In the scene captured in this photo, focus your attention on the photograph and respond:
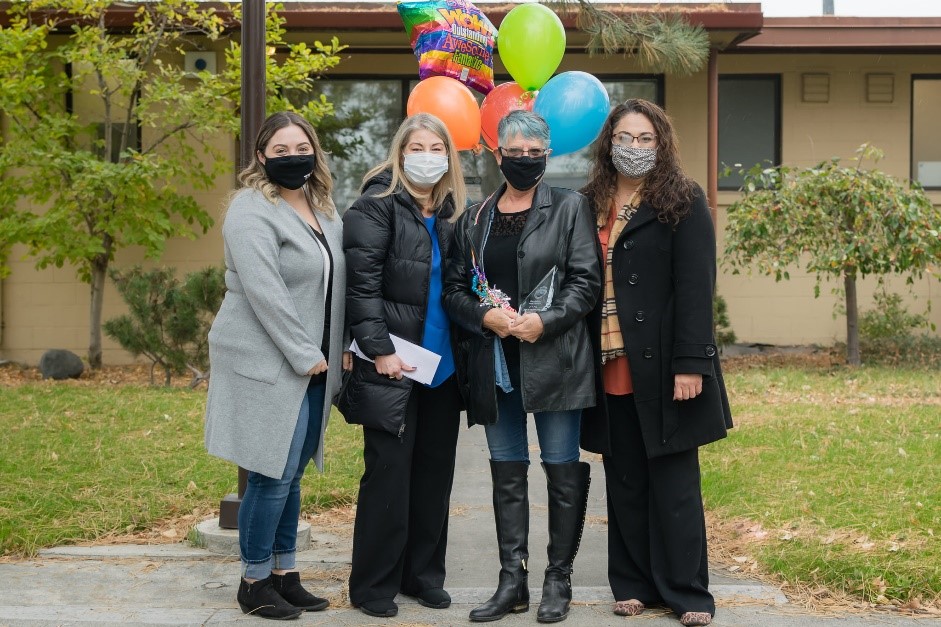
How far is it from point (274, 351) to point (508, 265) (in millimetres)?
1017

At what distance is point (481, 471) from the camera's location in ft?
22.9

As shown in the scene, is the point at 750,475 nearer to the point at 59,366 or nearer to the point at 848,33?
the point at 848,33

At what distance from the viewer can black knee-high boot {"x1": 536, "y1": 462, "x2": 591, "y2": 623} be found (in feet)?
13.9

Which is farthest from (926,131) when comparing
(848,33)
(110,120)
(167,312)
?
(110,120)

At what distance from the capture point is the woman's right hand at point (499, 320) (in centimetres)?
407

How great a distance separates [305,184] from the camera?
4395 millimetres

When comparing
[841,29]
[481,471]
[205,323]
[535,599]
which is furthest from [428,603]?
[841,29]

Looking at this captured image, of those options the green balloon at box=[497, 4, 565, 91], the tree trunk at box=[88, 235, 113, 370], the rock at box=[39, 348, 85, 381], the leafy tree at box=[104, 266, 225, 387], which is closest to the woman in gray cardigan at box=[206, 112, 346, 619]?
the green balloon at box=[497, 4, 565, 91]

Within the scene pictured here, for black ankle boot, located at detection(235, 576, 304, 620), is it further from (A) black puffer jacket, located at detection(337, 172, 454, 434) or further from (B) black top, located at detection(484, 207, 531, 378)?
(B) black top, located at detection(484, 207, 531, 378)

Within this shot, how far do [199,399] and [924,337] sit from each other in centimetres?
837

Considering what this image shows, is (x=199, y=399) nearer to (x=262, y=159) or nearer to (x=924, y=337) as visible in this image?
(x=262, y=159)

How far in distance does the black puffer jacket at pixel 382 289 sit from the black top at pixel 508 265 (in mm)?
241

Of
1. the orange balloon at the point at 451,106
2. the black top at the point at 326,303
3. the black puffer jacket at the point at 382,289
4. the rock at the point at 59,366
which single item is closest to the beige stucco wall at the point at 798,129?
the rock at the point at 59,366

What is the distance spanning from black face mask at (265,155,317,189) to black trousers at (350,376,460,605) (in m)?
1.00
